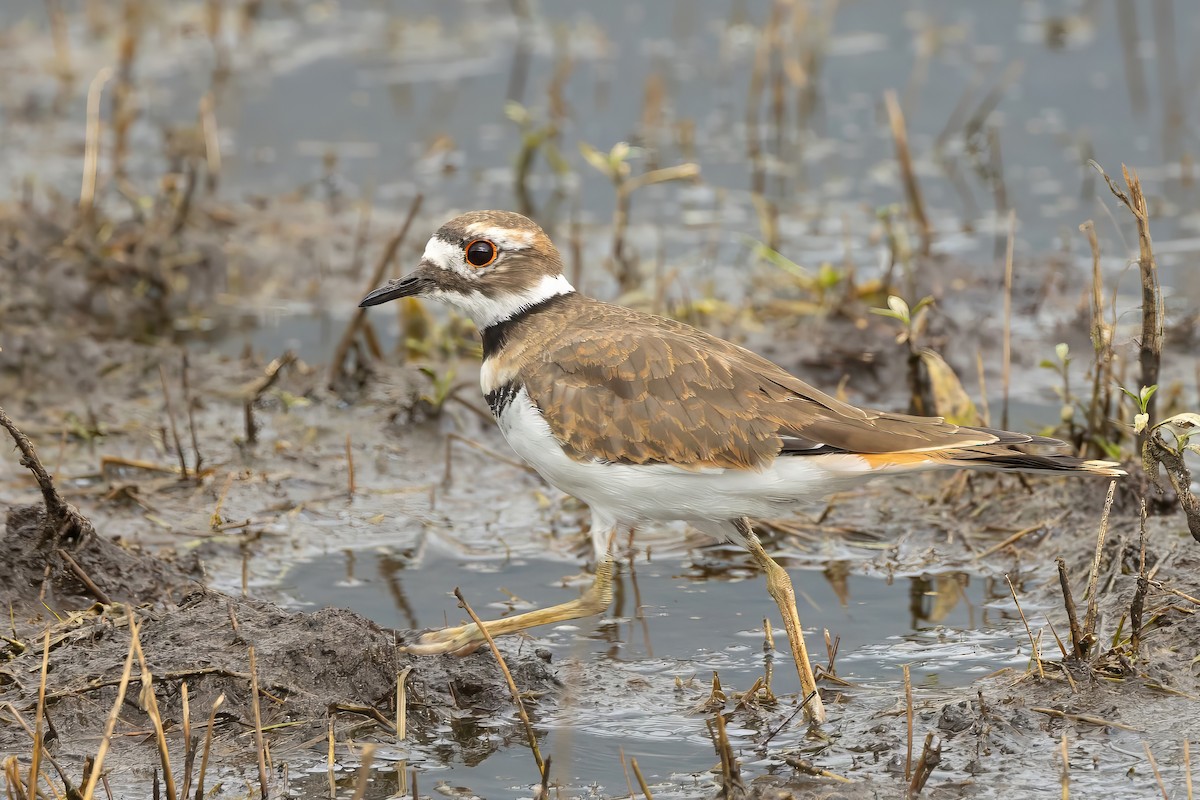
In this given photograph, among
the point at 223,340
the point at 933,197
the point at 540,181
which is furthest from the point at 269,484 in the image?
the point at 933,197

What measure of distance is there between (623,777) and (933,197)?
23.3ft

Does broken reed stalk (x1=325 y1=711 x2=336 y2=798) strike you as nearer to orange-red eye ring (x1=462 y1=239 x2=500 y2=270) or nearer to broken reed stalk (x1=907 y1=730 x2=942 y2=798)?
broken reed stalk (x1=907 y1=730 x2=942 y2=798)

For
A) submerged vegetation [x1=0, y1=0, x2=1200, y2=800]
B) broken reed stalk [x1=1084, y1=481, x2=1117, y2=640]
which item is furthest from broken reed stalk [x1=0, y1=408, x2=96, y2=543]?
broken reed stalk [x1=1084, y1=481, x2=1117, y2=640]

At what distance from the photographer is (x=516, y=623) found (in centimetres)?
593

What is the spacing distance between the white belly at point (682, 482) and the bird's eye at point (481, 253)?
2.08 ft

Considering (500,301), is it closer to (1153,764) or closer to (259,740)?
(259,740)

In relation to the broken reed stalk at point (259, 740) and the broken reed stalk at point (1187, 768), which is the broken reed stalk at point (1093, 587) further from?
the broken reed stalk at point (259, 740)

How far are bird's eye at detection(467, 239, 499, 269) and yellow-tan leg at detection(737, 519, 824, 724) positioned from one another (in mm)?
1355

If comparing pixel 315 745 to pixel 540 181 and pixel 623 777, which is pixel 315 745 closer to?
pixel 623 777

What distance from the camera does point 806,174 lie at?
38.4 feet

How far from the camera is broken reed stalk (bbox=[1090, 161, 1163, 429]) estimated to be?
5980 millimetres

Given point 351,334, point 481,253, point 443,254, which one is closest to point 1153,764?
point 481,253

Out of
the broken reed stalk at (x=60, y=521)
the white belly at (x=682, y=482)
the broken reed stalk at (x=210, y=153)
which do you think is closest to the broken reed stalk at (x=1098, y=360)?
the white belly at (x=682, y=482)

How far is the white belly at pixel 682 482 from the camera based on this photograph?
5477 mm
